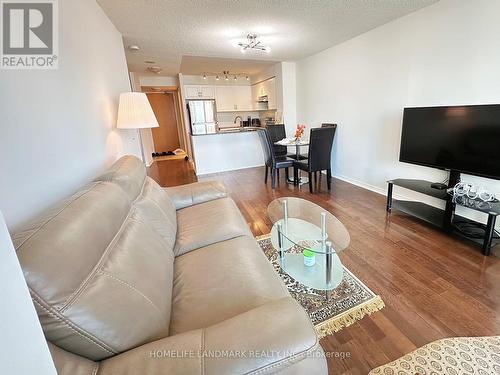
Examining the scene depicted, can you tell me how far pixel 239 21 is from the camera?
112 inches

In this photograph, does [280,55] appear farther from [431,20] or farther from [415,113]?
[415,113]

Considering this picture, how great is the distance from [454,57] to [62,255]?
11.6 ft

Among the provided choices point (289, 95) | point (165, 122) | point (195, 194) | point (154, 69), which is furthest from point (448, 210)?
point (165, 122)

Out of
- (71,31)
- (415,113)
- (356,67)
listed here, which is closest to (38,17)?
(71,31)

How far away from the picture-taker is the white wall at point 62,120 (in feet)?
3.36

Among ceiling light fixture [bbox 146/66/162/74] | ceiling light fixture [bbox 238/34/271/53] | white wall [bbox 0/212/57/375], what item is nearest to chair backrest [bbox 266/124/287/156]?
ceiling light fixture [bbox 238/34/271/53]

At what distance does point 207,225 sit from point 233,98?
19.6 ft

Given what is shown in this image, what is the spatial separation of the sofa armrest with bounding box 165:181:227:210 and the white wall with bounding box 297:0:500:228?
250 centimetres

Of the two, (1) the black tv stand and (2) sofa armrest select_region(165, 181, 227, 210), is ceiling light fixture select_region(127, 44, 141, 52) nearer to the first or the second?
(2) sofa armrest select_region(165, 181, 227, 210)

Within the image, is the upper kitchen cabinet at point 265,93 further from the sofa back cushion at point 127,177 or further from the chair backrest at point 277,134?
the sofa back cushion at point 127,177

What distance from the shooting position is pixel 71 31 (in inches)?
66.4

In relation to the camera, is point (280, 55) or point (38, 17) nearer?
point (38, 17)

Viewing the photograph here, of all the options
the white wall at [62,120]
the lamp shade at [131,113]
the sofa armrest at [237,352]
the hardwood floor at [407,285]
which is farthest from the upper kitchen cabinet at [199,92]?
the sofa armrest at [237,352]

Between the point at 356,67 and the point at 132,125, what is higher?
the point at 356,67
